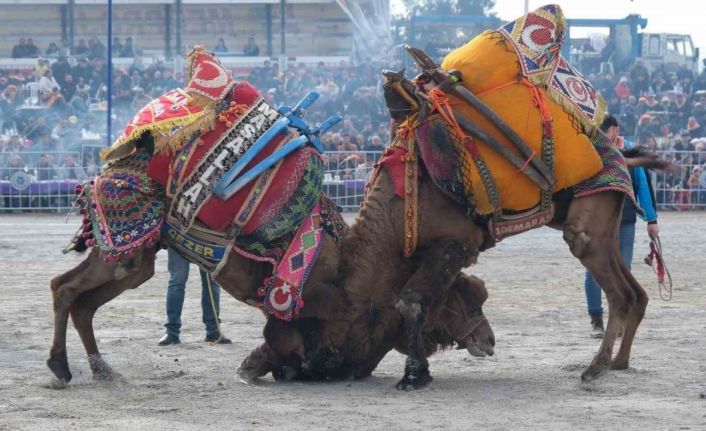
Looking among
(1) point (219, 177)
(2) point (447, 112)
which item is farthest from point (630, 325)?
(1) point (219, 177)

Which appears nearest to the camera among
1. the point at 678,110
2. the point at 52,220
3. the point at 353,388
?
the point at 353,388

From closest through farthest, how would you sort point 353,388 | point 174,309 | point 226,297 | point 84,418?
point 84,418 → point 353,388 → point 174,309 → point 226,297

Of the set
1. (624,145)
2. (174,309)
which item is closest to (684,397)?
(624,145)

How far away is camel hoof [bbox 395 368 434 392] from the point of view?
8.05 m

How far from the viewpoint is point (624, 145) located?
10383mm

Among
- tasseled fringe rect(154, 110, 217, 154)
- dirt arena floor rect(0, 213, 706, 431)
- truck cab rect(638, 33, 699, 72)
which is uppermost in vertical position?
truck cab rect(638, 33, 699, 72)

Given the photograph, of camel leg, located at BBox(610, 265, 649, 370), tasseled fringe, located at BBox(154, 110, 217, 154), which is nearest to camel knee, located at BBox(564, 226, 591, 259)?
camel leg, located at BBox(610, 265, 649, 370)

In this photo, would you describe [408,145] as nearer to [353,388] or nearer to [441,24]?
[353,388]

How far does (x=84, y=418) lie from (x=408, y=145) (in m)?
2.78

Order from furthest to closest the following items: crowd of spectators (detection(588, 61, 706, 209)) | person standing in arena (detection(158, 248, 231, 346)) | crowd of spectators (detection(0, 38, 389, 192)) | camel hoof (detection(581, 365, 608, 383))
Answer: crowd of spectators (detection(588, 61, 706, 209)) → crowd of spectators (detection(0, 38, 389, 192)) → person standing in arena (detection(158, 248, 231, 346)) → camel hoof (detection(581, 365, 608, 383))

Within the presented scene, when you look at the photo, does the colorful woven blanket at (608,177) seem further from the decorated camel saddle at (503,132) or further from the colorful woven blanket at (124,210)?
the colorful woven blanket at (124,210)

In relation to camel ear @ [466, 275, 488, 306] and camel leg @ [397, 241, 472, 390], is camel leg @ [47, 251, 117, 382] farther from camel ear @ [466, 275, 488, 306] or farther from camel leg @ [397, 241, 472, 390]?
camel ear @ [466, 275, 488, 306]

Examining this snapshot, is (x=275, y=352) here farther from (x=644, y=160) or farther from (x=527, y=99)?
(x=644, y=160)

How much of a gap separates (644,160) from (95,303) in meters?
4.08
